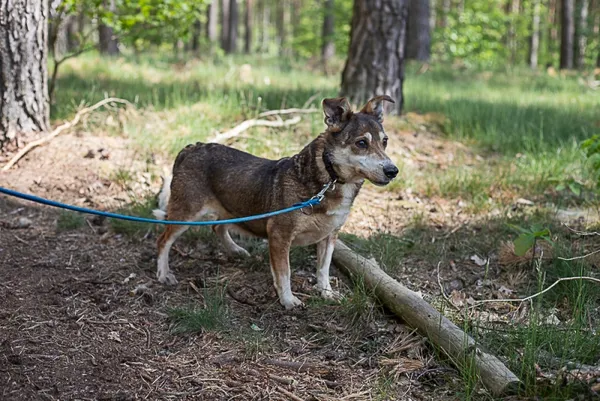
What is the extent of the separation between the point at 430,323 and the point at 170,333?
5.85 feet

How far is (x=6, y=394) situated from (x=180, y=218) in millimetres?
2176

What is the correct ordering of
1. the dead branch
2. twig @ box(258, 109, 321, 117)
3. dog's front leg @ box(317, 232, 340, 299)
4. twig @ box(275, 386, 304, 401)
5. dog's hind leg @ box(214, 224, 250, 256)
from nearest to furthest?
twig @ box(275, 386, 304, 401) → dog's front leg @ box(317, 232, 340, 299) → dog's hind leg @ box(214, 224, 250, 256) → the dead branch → twig @ box(258, 109, 321, 117)

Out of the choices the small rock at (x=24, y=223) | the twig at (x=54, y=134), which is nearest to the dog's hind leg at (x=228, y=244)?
the small rock at (x=24, y=223)

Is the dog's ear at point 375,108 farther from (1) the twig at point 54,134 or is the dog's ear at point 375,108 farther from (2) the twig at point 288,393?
(1) the twig at point 54,134

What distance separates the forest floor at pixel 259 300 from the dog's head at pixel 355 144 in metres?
0.86

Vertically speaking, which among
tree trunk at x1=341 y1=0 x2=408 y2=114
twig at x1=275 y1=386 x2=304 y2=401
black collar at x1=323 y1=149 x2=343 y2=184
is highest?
tree trunk at x1=341 y1=0 x2=408 y2=114

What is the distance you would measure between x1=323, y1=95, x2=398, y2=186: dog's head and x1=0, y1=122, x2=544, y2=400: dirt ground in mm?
964

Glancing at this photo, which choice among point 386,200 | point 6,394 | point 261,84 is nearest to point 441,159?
point 386,200

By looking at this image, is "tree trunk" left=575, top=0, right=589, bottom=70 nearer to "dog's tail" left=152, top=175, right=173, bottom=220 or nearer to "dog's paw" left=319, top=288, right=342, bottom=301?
"dog's tail" left=152, top=175, right=173, bottom=220

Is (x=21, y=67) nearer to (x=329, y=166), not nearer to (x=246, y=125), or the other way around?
(x=246, y=125)

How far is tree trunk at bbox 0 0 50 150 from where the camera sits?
727 cm

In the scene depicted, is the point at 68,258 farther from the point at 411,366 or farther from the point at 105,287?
the point at 411,366

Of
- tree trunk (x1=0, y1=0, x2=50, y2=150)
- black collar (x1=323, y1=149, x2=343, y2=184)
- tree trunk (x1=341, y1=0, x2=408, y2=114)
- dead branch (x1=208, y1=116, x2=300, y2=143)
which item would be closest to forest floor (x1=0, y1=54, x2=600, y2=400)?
dead branch (x1=208, y1=116, x2=300, y2=143)

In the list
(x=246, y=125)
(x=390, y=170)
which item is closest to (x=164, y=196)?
(x=246, y=125)
